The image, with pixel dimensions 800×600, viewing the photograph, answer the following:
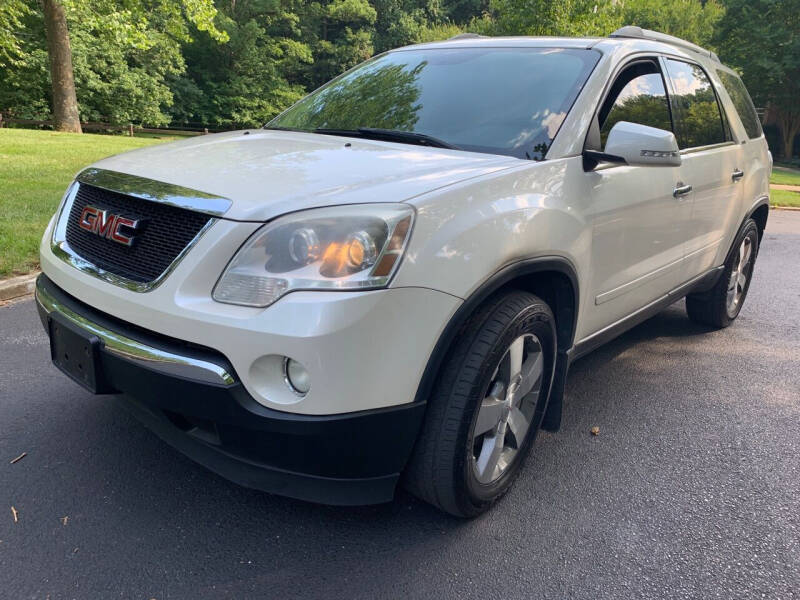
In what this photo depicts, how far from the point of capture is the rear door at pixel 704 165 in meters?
3.49

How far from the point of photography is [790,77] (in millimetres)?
34188

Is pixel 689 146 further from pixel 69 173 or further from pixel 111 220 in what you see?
pixel 69 173

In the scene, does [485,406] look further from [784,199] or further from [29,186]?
[784,199]

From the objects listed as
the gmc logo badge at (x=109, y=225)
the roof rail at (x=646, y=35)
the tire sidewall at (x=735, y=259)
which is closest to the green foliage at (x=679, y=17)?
the tire sidewall at (x=735, y=259)

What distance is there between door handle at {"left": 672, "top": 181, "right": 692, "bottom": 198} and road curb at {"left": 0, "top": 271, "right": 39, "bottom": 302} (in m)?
4.49

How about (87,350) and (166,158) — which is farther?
(166,158)

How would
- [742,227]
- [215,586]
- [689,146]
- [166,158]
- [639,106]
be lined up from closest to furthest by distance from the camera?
[215,586]
[166,158]
[639,106]
[689,146]
[742,227]

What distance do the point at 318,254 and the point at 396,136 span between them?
1171 mm

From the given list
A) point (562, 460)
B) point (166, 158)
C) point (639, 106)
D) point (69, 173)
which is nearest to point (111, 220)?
point (166, 158)

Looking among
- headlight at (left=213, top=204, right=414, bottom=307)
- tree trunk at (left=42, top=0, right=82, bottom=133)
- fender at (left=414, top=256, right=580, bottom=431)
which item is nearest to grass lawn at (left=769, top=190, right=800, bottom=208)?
fender at (left=414, top=256, right=580, bottom=431)

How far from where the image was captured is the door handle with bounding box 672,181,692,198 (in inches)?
128

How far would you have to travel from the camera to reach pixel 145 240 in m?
2.08

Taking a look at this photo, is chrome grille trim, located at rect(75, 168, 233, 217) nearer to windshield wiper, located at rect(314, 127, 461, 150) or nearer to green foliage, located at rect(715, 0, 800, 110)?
windshield wiper, located at rect(314, 127, 461, 150)

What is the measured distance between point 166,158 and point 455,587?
187 cm
